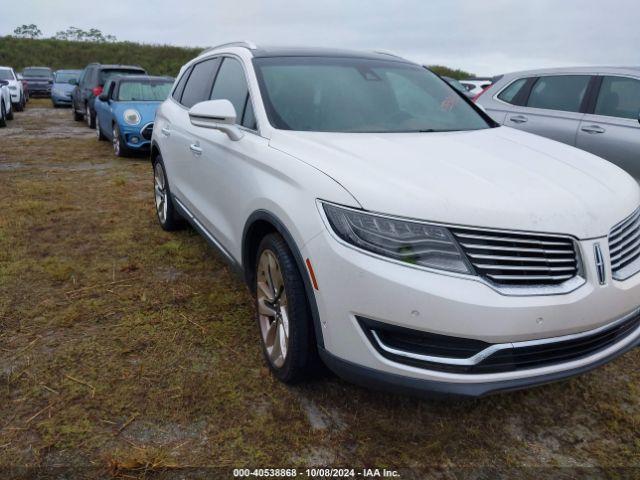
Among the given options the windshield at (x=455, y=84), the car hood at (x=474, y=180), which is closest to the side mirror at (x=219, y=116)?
the car hood at (x=474, y=180)

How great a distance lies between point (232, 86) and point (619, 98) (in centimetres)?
393

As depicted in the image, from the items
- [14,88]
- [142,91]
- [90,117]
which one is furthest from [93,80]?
[14,88]

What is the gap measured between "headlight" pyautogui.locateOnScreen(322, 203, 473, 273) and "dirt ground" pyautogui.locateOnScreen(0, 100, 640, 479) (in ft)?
2.91

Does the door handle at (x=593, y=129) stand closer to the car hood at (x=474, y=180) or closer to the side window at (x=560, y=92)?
the side window at (x=560, y=92)

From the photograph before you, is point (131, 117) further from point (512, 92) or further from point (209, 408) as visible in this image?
point (209, 408)

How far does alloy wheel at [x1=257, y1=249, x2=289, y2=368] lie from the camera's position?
8.69 ft

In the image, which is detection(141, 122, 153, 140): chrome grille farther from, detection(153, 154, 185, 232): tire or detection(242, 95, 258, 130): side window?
detection(242, 95, 258, 130): side window

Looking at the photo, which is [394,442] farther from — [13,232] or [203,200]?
[13,232]

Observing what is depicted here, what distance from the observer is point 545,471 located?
225cm

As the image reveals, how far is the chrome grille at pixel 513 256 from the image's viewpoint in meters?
2.01

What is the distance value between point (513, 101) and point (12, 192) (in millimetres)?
6253

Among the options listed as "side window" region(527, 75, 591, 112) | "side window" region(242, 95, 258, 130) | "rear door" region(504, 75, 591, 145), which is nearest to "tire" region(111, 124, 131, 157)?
"rear door" region(504, 75, 591, 145)

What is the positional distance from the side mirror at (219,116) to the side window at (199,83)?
103 cm

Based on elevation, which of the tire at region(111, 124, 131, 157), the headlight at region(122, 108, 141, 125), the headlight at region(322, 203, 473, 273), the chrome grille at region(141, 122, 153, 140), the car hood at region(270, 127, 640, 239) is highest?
the car hood at region(270, 127, 640, 239)
